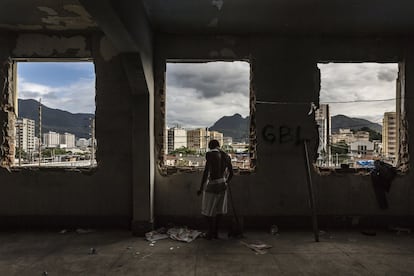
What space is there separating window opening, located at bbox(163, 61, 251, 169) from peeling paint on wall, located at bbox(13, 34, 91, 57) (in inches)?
63.7

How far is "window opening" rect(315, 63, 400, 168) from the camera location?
538 cm

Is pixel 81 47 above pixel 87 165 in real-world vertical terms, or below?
above

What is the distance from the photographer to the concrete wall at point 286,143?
5.14m

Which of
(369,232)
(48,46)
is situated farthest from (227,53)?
(369,232)

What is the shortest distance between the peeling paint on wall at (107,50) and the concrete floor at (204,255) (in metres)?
3.11

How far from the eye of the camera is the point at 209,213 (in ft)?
14.9

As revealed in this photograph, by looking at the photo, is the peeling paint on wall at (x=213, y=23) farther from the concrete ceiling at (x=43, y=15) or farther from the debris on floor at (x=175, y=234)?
the debris on floor at (x=175, y=234)

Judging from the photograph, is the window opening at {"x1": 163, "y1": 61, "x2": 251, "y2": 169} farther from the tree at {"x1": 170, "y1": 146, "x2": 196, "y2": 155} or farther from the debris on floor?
the debris on floor

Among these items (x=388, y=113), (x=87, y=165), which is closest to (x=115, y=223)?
(x=87, y=165)

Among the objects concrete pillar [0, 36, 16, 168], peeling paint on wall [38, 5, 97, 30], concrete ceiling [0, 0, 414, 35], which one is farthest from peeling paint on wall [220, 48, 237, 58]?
concrete pillar [0, 36, 16, 168]

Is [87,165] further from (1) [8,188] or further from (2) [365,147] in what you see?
(2) [365,147]

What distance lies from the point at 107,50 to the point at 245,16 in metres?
2.50

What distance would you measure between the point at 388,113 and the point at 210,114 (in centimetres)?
342

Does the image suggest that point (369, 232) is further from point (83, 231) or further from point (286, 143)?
point (83, 231)
